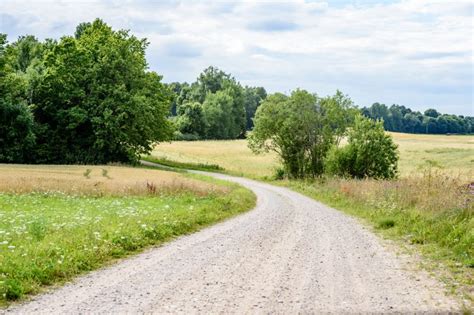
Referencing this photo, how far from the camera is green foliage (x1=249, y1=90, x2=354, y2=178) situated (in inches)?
1975

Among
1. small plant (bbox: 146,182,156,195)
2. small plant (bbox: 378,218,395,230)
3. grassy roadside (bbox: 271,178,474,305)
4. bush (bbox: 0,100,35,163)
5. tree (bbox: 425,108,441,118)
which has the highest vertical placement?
tree (bbox: 425,108,441,118)

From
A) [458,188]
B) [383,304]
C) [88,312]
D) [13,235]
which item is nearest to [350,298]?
[383,304]

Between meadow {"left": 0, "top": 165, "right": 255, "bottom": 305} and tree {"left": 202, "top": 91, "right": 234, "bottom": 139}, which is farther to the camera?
tree {"left": 202, "top": 91, "right": 234, "bottom": 139}

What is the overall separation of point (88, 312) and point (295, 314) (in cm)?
322

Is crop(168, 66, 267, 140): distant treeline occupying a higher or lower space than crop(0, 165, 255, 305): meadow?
higher

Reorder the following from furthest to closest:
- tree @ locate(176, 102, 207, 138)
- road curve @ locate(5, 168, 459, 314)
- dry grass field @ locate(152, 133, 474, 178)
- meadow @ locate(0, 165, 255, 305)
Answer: tree @ locate(176, 102, 207, 138), dry grass field @ locate(152, 133, 474, 178), meadow @ locate(0, 165, 255, 305), road curve @ locate(5, 168, 459, 314)

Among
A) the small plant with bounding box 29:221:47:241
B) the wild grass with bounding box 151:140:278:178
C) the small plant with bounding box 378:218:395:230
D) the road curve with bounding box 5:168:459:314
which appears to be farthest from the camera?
the wild grass with bounding box 151:140:278:178

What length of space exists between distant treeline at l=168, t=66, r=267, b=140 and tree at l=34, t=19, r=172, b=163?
55681 millimetres

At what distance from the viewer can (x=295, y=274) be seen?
34.3ft

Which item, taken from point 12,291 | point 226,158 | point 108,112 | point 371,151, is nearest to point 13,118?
point 108,112

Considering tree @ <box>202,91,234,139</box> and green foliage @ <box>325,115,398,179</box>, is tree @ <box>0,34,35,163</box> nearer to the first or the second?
green foliage @ <box>325,115,398,179</box>

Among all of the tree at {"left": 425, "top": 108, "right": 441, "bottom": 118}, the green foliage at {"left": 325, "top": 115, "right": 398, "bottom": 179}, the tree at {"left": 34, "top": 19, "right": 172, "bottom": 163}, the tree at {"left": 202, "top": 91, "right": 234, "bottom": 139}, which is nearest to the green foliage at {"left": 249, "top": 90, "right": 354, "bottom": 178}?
the green foliage at {"left": 325, "top": 115, "right": 398, "bottom": 179}

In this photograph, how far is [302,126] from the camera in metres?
51.0

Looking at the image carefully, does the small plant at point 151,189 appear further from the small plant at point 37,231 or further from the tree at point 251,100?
the tree at point 251,100
